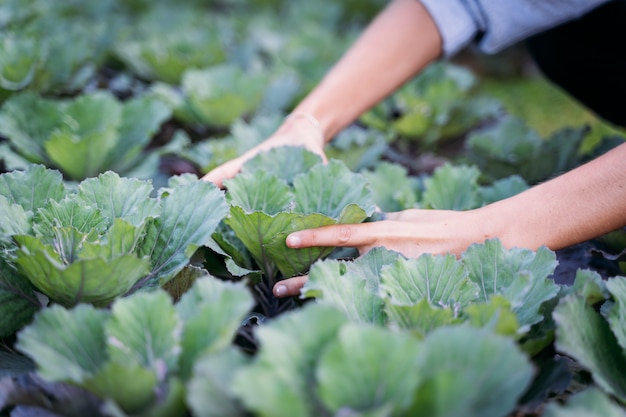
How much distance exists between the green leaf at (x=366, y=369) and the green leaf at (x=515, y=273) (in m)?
0.31

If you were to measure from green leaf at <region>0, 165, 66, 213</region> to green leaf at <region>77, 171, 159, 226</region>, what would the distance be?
2.7 inches

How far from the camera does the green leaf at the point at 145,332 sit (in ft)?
2.94

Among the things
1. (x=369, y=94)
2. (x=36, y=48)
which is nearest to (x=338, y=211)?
(x=369, y=94)

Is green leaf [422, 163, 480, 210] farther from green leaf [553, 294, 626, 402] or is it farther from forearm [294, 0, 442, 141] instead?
green leaf [553, 294, 626, 402]

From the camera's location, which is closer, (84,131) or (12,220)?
(12,220)

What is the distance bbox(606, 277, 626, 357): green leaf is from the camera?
990 millimetres

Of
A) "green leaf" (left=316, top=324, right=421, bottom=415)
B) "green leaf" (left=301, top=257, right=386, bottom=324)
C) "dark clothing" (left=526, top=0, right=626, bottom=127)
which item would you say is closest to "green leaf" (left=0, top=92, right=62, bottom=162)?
"green leaf" (left=301, top=257, right=386, bottom=324)

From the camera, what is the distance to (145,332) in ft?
3.00

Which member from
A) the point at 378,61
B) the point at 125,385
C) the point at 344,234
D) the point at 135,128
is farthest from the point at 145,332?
the point at 378,61

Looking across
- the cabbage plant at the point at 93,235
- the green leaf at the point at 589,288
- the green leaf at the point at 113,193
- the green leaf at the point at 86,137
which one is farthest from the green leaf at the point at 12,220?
the green leaf at the point at 589,288

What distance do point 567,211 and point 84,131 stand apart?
1.32 m

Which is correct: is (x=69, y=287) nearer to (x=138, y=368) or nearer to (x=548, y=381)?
(x=138, y=368)

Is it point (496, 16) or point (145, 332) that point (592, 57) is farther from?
point (145, 332)

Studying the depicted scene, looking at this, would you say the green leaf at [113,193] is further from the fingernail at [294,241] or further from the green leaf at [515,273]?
the green leaf at [515,273]
